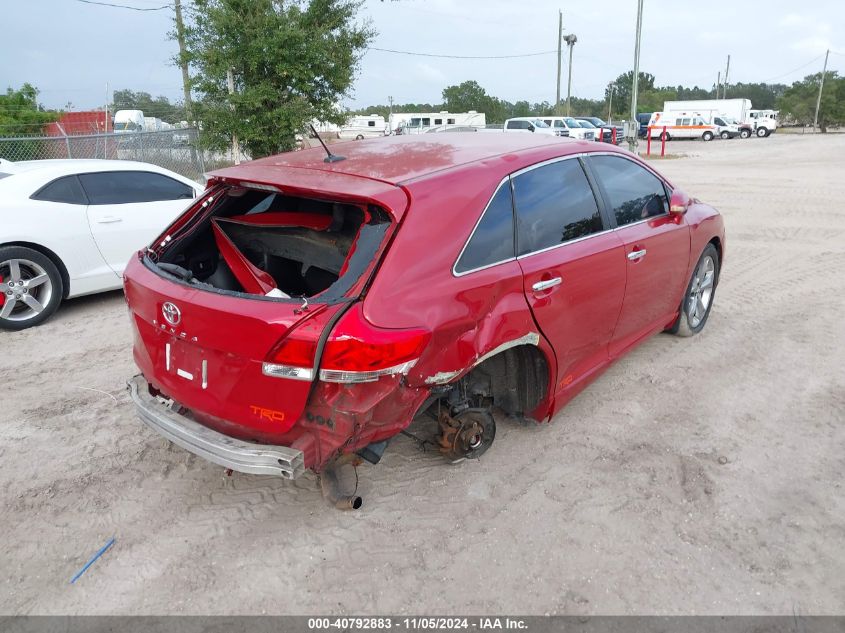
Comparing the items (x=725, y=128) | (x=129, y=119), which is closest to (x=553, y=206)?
(x=129, y=119)

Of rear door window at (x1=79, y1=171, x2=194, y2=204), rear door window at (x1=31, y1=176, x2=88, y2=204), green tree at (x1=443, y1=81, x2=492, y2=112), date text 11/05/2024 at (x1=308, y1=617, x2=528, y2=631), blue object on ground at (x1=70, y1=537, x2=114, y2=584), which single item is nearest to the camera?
date text 11/05/2024 at (x1=308, y1=617, x2=528, y2=631)

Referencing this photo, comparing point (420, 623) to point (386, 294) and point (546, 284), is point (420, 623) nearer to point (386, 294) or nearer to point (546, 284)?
point (386, 294)

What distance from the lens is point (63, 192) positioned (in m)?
6.13

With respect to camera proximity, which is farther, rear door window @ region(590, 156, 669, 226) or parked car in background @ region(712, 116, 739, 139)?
parked car in background @ region(712, 116, 739, 139)

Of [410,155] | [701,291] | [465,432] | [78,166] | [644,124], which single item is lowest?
[465,432]

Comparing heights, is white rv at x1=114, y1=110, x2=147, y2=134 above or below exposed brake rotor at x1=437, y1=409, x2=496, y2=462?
above

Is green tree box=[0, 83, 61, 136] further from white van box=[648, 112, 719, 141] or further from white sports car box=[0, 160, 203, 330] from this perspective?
white van box=[648, 112, 719, 141]

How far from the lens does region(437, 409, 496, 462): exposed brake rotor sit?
3402 millimetres

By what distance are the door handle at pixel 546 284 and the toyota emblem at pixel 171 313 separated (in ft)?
5.54

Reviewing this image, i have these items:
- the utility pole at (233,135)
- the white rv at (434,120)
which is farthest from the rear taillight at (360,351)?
the white rv at (434,120)

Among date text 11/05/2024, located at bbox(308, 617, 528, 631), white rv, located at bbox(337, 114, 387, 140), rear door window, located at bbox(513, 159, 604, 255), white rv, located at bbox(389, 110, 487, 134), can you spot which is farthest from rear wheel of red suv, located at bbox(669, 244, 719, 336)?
white rv, located at bbox(337, 114, 387, 140)

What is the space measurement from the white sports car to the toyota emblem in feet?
11.9

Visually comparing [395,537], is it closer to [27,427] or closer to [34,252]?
[27,427]

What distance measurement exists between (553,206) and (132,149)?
13030 millimetres
